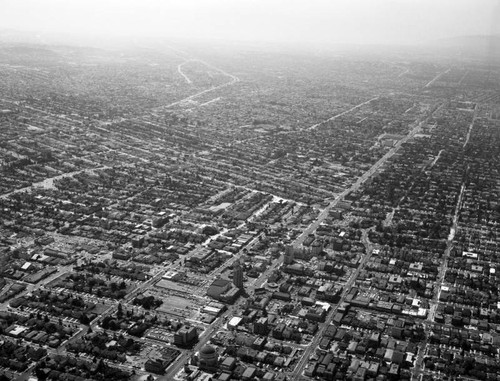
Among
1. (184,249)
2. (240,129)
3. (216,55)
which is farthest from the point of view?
(216,55)

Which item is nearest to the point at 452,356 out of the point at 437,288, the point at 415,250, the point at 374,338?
the point at 374,338

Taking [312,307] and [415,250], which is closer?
[312,307]

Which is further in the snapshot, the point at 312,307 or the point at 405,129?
the point at 405,129

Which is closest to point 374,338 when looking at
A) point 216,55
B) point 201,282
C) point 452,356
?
point 452,356

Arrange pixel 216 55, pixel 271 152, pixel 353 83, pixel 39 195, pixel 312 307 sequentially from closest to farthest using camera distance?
pixel 312 307, pixel 39 195, pixel 271 152, pixel 353 83, pixel 216 55

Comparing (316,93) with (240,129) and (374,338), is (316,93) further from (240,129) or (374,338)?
(374,338)

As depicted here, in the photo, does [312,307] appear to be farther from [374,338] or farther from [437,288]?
[437,288]
